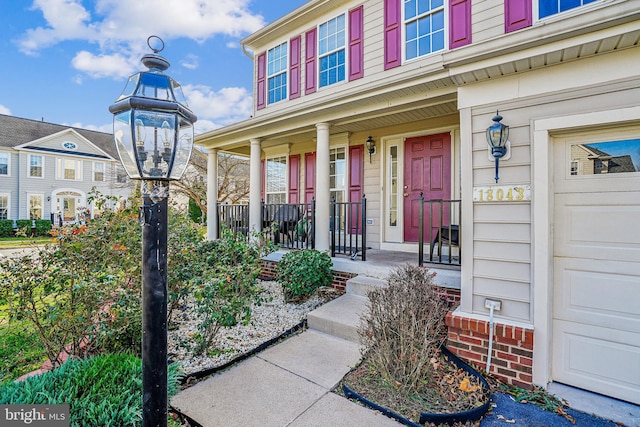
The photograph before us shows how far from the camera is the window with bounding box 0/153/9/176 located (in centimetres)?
1748

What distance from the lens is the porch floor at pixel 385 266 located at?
3.61 m

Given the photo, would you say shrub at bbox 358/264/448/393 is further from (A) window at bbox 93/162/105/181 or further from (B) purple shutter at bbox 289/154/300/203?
(A) window at bbox 93/162/105/181

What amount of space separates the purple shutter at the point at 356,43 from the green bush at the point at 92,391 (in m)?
5.79

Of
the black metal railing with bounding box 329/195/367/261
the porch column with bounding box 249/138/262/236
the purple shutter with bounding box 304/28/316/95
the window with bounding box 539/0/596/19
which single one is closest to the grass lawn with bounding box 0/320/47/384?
the porch column with bounding box 249/138/262/236

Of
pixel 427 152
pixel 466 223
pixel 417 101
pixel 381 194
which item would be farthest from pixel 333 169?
pixel 466 223

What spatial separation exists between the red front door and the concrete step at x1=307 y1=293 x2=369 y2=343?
2415 mm

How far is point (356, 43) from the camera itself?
19.3ft

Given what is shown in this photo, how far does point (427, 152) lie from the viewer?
18.5 feet

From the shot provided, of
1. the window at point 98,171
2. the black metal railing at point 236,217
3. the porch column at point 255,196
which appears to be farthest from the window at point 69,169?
the porch column at point 255,196

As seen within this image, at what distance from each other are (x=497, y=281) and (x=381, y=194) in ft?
11.6

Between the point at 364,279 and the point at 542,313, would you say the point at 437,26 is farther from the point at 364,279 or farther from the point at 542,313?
the point at 542,313

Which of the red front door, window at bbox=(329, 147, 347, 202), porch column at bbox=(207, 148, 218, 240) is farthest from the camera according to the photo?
porch column at bbox=(207, 148, 218, 240)

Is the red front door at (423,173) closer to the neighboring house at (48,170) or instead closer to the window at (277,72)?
the window at (277,72)

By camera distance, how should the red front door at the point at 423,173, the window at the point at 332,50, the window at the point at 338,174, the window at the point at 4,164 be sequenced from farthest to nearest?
1. the window at the point at 4,164
2. the window at the point at 338,174
3. the window at the point at 332,50
4. the red front door at the point at 423,173
